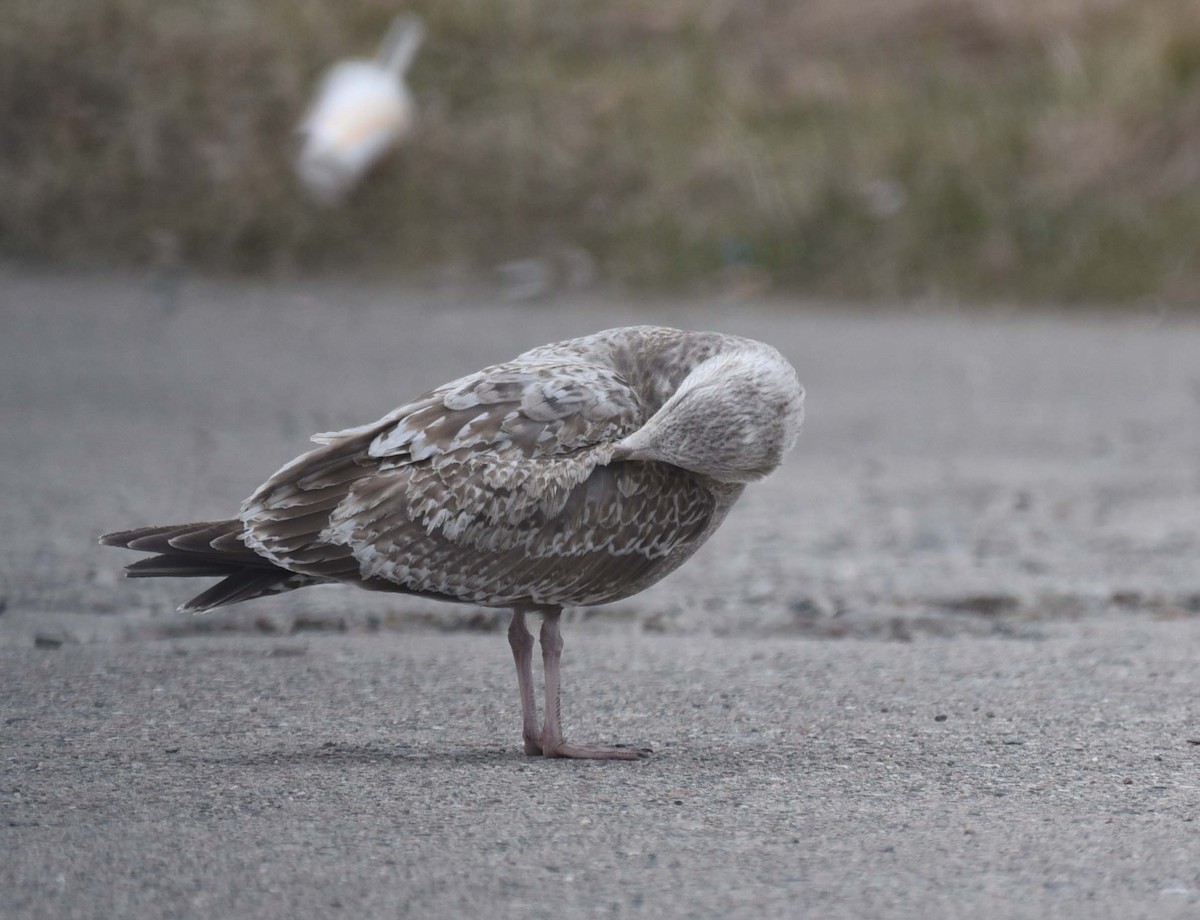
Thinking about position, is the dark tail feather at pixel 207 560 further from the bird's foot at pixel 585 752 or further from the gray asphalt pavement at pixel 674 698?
the bird's foot at pixel 585 752

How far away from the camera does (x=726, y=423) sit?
161 inches

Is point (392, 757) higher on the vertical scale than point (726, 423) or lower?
lower

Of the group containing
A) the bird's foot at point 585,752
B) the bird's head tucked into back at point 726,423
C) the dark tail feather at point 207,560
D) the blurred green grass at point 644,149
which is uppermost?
the blurred green grass at point 644,149

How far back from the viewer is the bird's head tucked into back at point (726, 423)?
13.3ft

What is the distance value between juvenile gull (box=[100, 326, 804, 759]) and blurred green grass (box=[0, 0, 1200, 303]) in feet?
27.1

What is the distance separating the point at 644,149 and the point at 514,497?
9888mm

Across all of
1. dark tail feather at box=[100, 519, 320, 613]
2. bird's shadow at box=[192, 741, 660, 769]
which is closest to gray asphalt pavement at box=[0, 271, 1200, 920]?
bird's shadow at box=[192, 741, 660, 769]

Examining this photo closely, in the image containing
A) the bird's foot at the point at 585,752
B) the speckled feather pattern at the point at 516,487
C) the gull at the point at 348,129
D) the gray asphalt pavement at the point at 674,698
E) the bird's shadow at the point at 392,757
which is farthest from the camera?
the gull at the point at 348,129

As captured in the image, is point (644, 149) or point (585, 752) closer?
point (585, 752)

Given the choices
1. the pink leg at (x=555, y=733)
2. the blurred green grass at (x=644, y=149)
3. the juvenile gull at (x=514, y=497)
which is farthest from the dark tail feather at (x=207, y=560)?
the blurred green grass at (x=644, y=149)

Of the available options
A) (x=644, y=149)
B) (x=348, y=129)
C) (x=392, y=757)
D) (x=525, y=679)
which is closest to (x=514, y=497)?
(x=525, y=679)

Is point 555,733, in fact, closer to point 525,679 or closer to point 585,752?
point 585,752

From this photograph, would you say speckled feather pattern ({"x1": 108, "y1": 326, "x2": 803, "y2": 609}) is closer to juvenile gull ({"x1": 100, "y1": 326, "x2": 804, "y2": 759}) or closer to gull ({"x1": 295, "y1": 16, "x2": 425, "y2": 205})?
juvenile gull ({"x1": 100, "y1": 326, "x2": 804, "y2": 759})

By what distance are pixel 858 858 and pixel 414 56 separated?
12.0 m
